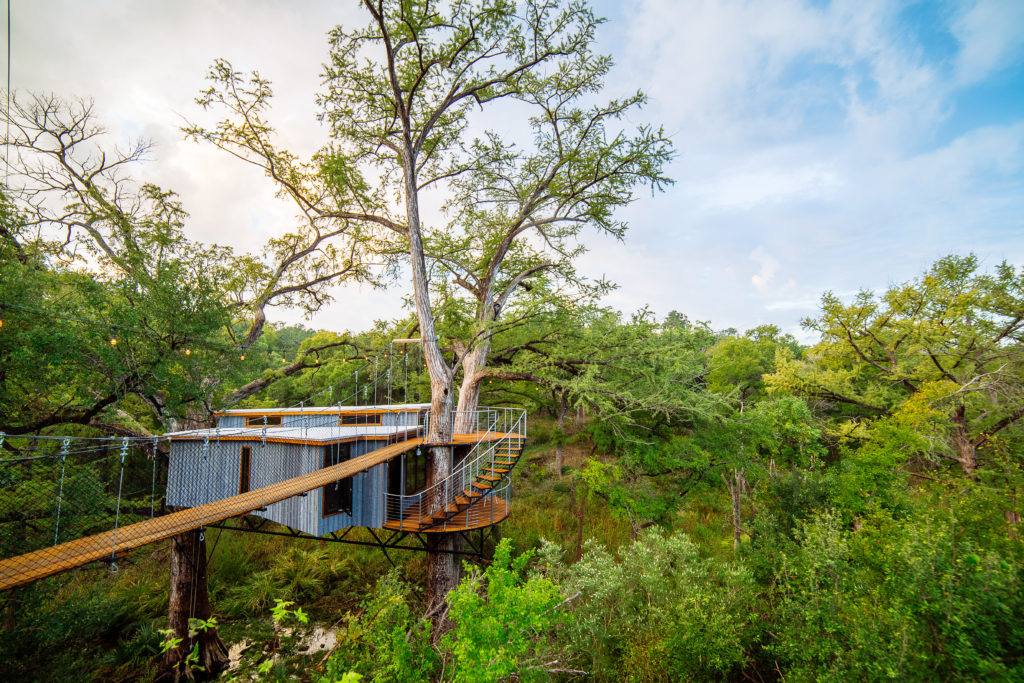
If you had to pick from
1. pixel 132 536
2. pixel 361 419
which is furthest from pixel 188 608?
pixel 361 419

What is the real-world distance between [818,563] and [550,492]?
1490cm

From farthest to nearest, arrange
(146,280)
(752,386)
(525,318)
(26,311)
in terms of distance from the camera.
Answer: (752,386), (525,318), (146,280), (26,311)

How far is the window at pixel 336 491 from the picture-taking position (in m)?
10.6

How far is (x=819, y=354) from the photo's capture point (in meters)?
21.8

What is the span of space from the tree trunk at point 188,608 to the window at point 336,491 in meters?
3.50

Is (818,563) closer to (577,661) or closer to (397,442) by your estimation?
A: (577,661)

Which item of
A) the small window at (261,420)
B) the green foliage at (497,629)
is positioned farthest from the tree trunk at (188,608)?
the green foliage at (497,629)

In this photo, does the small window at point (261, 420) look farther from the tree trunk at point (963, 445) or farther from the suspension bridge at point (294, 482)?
the tree trunk at point (963, 445)

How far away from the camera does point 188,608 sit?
34.2 ft

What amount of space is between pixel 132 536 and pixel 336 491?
5353 mm

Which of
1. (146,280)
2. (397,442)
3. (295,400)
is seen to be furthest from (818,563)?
(295,400)

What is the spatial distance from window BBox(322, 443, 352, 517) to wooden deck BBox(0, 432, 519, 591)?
204 cm

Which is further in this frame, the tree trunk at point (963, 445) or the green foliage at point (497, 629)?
the tree trunk at point (963, 445)

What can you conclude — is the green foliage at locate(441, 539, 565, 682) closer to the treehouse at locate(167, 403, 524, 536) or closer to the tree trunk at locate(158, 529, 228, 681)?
the treehouse at locate(167, 403, 524, 536)
